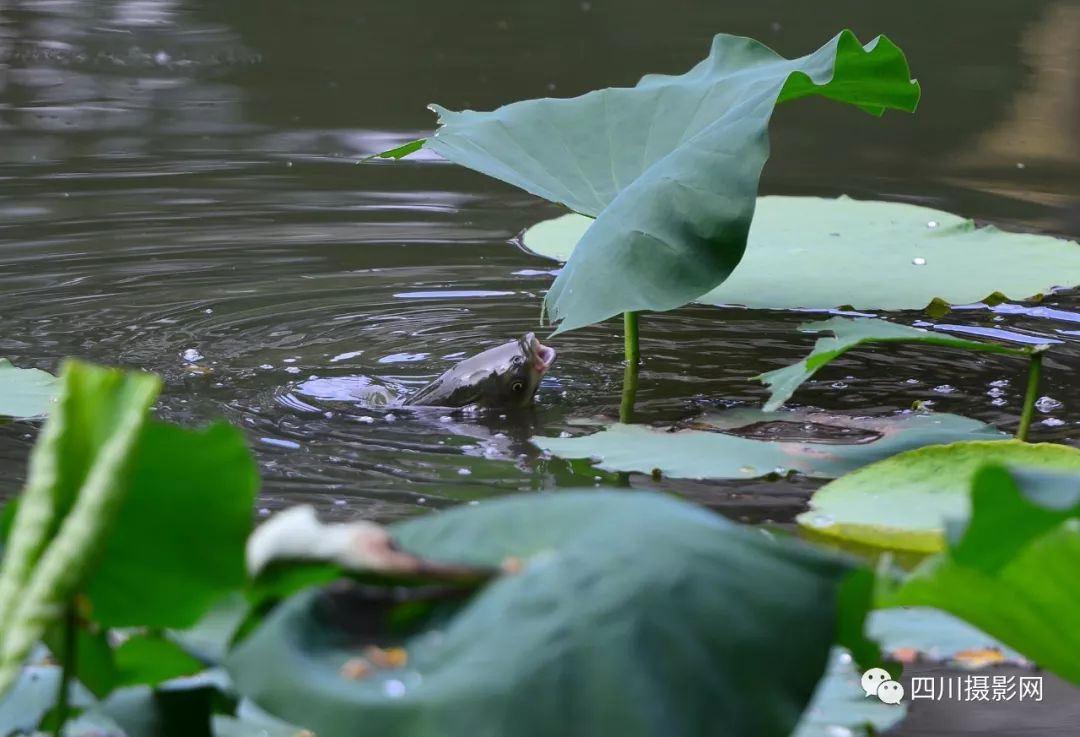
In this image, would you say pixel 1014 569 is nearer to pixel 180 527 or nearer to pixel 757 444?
pixel 180 527

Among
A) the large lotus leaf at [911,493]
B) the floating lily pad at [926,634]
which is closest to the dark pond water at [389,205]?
the large lotus leaf at [911,493]

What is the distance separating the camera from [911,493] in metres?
1.98

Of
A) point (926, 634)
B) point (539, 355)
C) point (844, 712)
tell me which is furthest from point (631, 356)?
point (844, 712)

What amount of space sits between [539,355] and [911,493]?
923 millimetres

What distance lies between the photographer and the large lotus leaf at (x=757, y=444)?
2068 millimetres

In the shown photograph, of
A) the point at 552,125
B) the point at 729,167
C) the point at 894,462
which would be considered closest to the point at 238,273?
the point at 552,125

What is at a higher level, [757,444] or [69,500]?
[69,500]

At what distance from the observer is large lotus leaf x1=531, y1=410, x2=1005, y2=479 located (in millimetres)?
2068

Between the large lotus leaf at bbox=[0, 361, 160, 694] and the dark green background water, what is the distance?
1.35 metres

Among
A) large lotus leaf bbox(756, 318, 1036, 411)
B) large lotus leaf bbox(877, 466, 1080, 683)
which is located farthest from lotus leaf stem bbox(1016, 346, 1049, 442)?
large lotus leaf bbox(877, 466, 1080, 683)

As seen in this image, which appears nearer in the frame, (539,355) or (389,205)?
(539,355)

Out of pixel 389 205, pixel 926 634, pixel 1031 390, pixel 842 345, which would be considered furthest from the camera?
pixel 389 205

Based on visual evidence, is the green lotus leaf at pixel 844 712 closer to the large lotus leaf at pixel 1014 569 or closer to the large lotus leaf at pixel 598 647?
the large lotus leaf at pixel 1014 569

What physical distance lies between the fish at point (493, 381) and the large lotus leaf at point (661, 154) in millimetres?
290
